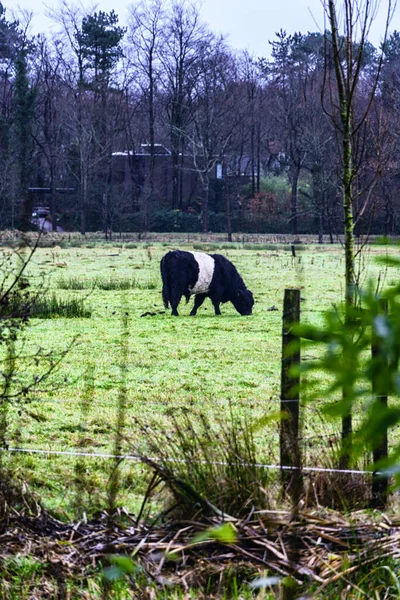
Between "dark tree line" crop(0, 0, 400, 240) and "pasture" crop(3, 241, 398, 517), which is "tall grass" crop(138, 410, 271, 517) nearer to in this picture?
"pasture" crop(3, 241, 398, 517)

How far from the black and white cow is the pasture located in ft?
Answer: 1.22

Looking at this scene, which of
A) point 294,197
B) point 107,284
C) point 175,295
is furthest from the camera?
point 294,197

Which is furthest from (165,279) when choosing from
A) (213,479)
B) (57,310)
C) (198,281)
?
(213,479)

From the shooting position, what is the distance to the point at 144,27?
2040 inches

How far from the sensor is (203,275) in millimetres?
15711

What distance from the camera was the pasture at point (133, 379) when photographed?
17.9 feet

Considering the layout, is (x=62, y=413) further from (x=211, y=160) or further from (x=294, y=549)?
(x=211, y=160)

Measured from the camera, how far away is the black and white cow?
1567 cm

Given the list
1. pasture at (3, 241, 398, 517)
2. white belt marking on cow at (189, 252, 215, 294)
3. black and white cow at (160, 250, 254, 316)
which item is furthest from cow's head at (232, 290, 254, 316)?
white belt marking on cow at (189, 252, 215, 294)

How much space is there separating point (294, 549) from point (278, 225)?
159 ft

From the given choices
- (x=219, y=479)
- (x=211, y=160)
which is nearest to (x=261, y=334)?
(x=219, y=479)

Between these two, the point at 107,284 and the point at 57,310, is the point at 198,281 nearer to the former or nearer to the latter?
the point at 57,310

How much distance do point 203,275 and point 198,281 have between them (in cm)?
15

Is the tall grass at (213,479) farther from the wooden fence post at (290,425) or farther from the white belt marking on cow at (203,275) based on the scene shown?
the white belt marking on cow at (203,275)
